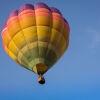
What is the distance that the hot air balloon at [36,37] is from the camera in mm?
21500

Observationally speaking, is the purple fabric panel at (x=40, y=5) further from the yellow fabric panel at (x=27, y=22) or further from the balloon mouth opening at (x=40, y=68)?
the balloon mouth opening at (x=40, y=68)

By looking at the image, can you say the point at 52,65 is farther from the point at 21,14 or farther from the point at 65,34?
the point at 21,14

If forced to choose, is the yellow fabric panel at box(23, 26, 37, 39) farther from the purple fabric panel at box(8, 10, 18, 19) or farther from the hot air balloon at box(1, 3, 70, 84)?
the purple fabric panel at box(8, 10, 18, 19)

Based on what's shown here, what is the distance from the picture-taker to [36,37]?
21688 mm

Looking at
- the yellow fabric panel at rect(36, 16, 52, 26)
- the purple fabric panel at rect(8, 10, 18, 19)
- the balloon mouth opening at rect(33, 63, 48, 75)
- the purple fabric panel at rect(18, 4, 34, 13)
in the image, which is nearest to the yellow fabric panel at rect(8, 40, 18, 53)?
the purple fabric panel at rect(8, 10, 18, 19)

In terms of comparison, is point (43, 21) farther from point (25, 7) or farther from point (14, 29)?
point (14, 29)

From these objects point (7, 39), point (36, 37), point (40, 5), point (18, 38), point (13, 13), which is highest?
point (40, 5)

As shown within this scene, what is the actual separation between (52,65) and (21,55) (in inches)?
82.3

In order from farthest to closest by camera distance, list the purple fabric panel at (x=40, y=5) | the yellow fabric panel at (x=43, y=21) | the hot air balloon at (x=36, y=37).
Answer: the purple fabric panel at (x=40, y=5), the yellow fabric panel at (x=43, y=21), the hot air balloon at (x=36, y=37)

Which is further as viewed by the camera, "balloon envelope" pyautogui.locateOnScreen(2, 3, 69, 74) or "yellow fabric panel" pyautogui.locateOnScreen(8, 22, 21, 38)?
"yellow fabric panel" pyautogui.locateOnScreen(8, 22, 21, 38)

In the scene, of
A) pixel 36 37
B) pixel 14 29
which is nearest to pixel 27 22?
pixel 14 29

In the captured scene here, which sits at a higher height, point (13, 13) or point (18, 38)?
point (13, 13)

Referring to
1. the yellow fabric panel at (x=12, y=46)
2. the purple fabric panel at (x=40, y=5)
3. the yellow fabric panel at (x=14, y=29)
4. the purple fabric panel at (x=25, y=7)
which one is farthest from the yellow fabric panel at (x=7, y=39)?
the purple fabric panel at (x=40, y=5)

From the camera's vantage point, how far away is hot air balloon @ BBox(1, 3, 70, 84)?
846 inches
